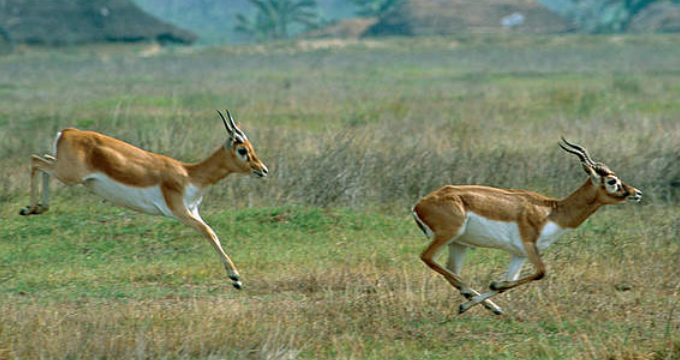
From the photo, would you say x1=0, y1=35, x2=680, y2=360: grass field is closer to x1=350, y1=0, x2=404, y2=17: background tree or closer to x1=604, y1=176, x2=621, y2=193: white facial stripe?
x1=604, y1=176, x2=621, y2=193: white facial stripe

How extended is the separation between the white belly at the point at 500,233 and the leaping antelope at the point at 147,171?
1710mm

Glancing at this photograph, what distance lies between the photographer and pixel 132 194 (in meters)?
6.77

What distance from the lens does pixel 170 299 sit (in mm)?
6445

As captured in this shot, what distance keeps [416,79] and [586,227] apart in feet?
64.7

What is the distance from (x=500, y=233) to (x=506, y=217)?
117mm

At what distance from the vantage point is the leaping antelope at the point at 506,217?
589 cm

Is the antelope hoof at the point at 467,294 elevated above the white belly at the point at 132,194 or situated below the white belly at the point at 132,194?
below

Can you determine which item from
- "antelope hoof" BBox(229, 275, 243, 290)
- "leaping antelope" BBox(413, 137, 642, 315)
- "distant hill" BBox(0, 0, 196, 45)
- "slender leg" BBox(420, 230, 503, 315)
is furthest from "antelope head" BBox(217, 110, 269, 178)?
"distant hill" BBox(0, 0, 196, 45)

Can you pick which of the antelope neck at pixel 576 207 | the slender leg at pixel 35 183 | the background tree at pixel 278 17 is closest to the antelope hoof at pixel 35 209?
the slender leg at pixel 35 183

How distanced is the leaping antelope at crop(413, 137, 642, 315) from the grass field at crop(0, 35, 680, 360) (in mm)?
414

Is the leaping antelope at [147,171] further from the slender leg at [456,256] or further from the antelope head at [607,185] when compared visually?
the antelope head at [607,185]

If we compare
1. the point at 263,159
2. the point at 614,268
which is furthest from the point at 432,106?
the point at 614,268

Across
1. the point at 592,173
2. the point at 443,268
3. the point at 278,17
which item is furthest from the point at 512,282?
the point at 278,17

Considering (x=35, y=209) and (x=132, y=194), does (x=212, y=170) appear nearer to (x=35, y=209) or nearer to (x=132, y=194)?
(x=132, y=194)
